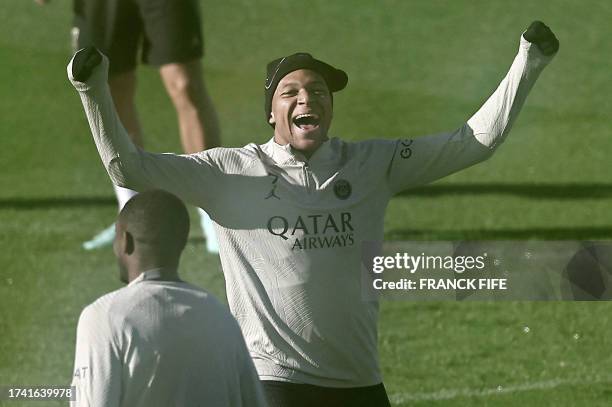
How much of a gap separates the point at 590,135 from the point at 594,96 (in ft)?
4.37

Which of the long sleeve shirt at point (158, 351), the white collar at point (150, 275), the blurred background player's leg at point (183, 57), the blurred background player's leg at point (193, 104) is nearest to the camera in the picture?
the long sleeve shirt at point (158, 351)

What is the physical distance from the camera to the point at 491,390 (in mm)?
6215

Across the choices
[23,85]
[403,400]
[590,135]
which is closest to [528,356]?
[403,400]

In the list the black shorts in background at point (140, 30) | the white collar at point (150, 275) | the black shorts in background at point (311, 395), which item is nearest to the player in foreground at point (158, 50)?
the black shorts in background at point (140, 30)

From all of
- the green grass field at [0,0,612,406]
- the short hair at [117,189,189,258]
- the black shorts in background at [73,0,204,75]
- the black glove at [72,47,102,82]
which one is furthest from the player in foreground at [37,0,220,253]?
the short hair at [117,189,189,258]

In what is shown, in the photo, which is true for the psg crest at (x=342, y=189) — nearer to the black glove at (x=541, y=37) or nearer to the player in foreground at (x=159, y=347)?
the black glove at (x=541, y=37)

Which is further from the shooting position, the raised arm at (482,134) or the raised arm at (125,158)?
the raised arm at (482,134)

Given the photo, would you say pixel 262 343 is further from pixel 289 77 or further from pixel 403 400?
pixel 403 400

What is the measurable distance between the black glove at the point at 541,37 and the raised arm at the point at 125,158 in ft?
2.91

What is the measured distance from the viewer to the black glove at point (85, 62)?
433 cm

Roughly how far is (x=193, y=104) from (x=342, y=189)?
122 inches

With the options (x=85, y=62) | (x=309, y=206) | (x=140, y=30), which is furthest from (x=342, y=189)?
(x=140, y=30)

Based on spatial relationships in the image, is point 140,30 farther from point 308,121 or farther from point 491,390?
point 308,121

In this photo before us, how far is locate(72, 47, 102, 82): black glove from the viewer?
14.2ft
